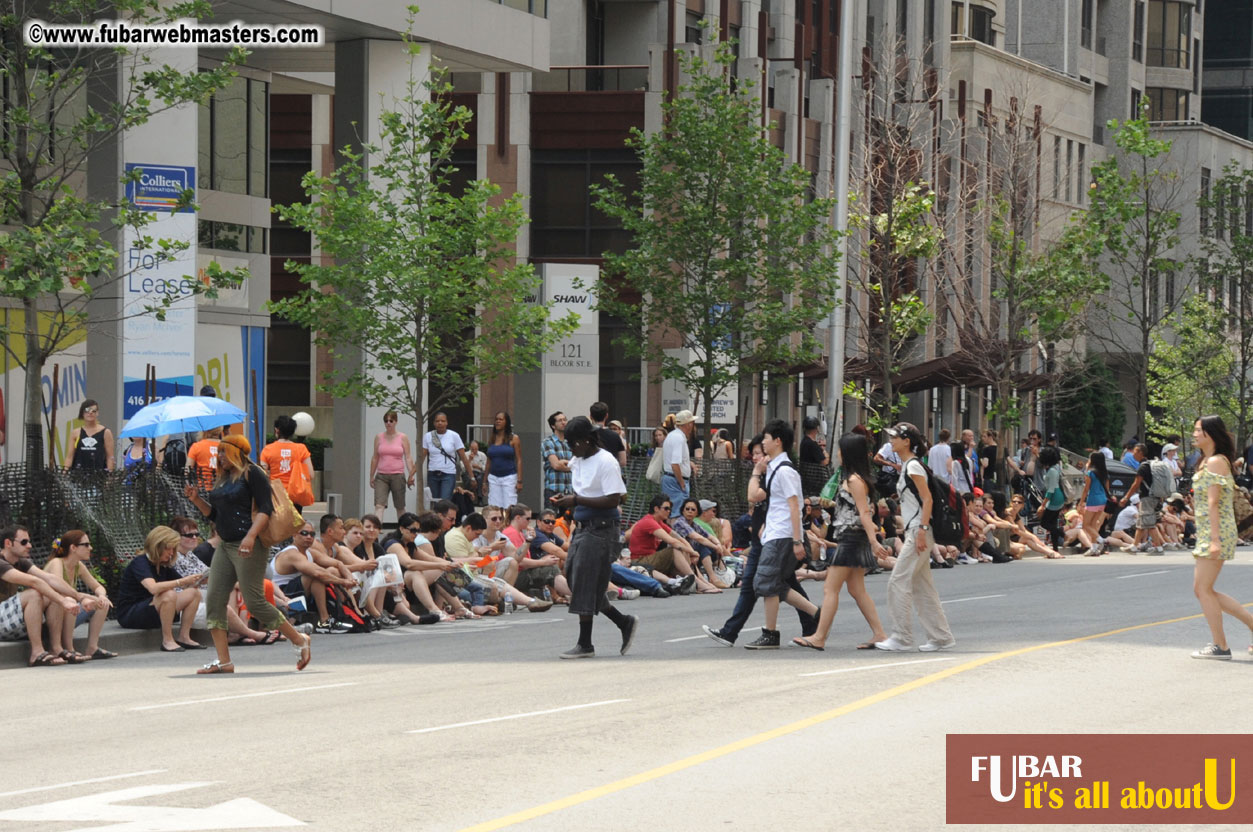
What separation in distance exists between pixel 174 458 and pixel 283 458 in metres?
1.47

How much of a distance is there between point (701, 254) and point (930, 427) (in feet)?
107

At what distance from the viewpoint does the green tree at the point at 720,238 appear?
3256 cm


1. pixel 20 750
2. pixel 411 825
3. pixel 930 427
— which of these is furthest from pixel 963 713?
pixel 930 427

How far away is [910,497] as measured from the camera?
1565 centimetres

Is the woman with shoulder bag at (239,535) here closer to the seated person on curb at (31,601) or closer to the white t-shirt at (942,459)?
the seated person on curb at (31,601)

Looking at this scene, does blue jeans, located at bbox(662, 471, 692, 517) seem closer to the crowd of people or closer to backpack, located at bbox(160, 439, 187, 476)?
the crowd of people

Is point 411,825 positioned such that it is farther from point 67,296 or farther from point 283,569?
point 67,296

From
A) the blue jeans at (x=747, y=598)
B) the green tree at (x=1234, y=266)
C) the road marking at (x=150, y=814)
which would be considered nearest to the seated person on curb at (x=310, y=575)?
the blue jeans at (x=747, y=598)

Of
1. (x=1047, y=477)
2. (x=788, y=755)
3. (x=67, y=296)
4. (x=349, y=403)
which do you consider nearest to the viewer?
(x=788, y=755)

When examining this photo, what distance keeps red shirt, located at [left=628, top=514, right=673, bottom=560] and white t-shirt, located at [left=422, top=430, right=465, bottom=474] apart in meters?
4.40

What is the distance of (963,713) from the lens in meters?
11.8

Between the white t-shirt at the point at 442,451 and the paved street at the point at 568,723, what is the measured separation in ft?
29.3

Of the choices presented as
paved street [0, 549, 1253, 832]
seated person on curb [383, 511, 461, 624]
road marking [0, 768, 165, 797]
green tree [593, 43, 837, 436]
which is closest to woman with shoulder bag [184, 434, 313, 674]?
paved street [0, 549, 1253, 832]

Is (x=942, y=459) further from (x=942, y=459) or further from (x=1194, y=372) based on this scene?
(x=1194, y=372)
